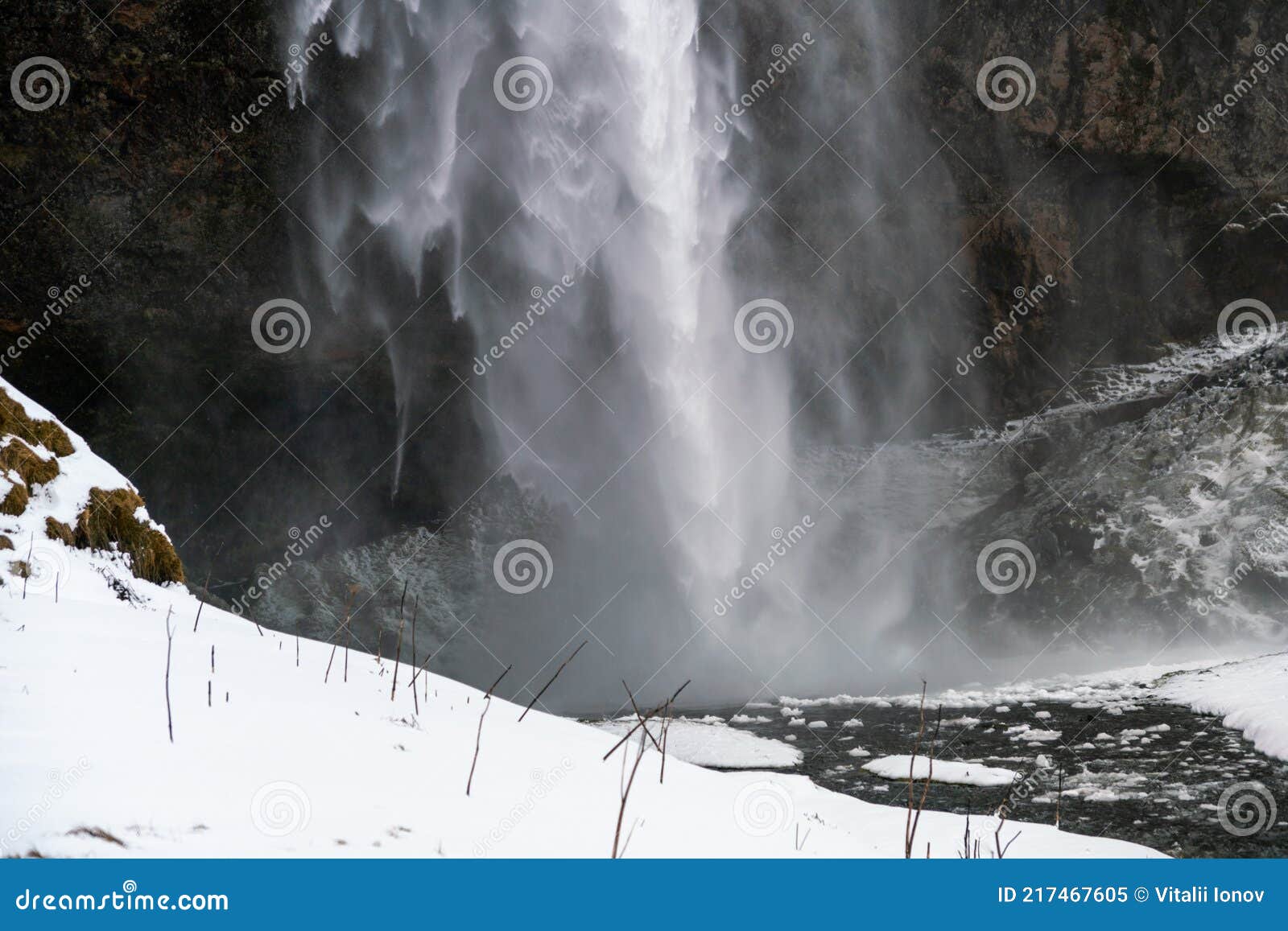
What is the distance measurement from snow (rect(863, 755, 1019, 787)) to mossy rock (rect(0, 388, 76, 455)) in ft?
22.1

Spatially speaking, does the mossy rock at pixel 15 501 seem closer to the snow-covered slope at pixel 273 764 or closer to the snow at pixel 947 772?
the snow-covered slope at pixel 273 764

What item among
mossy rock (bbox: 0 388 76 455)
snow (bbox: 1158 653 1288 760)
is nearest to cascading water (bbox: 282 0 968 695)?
snow (bbox: 1158 653 1288 760)

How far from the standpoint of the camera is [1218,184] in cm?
1995

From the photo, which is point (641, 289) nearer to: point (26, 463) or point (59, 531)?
point (26, 463)

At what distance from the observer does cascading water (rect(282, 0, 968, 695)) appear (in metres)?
18.9

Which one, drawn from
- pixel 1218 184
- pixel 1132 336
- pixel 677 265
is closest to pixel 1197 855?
pixel 677 265

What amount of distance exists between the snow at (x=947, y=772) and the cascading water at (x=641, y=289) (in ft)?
26.1

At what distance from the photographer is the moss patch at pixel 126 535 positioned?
5.28m

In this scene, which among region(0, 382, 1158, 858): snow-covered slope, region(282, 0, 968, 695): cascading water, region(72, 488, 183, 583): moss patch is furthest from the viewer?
region(282, 0, 968, 695): cascading water

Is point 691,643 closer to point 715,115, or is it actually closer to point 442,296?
point 442,296

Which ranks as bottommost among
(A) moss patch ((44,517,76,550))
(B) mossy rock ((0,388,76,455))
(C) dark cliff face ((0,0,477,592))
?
(A) moss patch ((44,517,76,550))

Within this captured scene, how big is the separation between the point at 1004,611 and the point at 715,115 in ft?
39.3

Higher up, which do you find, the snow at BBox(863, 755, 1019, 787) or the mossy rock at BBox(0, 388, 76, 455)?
the snow at BBox(863, 755, 1019, 787)

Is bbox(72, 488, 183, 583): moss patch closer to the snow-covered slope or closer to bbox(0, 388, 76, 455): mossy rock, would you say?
the snow-covered slope
